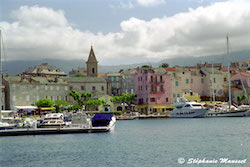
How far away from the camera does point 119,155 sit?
34.1 m

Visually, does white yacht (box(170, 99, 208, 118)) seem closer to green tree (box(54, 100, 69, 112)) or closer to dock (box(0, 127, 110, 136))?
green tree (box(54, 100, 69, 112))

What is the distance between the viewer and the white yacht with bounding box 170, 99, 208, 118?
92.2 meters

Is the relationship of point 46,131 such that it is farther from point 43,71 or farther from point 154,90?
point 43,71

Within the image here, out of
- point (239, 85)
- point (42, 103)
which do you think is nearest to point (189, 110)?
point (239, 85)

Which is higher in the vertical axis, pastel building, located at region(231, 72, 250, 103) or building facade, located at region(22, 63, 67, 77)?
building facade, located at region(22, 63, 67, 77)

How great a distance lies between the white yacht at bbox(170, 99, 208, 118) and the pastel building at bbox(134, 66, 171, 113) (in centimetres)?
1087

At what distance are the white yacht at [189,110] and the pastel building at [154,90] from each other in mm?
10868

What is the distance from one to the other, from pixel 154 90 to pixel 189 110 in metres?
16.2

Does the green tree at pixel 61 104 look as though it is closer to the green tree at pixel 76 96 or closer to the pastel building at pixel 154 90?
the green tree at pixel 76 96

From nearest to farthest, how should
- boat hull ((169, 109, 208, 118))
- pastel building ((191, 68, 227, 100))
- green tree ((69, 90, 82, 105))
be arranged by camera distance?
boat hull ((169, 109, 208, 118))
green tree ((69, 90, 82, 105))
pastel building ((191, 68, 227, 100))

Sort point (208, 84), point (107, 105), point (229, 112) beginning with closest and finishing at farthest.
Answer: point (229, 112) < point (107, 105) < point (208, 84)

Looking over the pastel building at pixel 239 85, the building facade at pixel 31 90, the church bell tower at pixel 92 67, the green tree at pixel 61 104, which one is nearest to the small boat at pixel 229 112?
the pastel building at pixel 239 85

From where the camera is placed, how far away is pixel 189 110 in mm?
93750

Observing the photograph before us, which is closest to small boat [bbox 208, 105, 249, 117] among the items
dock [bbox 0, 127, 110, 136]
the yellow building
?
the yellow building
